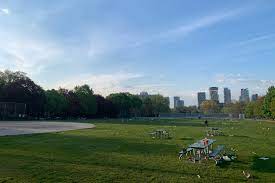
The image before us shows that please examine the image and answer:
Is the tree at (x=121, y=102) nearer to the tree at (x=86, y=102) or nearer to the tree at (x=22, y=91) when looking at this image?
the tree at (x=86, y=102)

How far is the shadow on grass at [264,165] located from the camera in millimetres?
16797

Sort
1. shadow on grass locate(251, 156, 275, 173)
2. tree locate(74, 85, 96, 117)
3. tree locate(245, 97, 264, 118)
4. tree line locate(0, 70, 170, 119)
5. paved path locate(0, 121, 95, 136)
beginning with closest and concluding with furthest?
shadow on grass locate(251, 156, 275, 173) → paved path locate(0, 121, 95, 136) → tree line locate(0, 70, 170, 119) → tree locate(74, 85, 96, 117) → tree locate(245, 97, 264, 118)

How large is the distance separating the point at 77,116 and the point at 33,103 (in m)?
26.1

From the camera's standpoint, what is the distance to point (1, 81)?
5044 inches

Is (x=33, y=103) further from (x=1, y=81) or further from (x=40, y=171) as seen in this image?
(x=40, y=171)

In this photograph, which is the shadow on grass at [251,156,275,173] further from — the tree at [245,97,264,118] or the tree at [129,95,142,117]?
the tree at [129,95,142,117]

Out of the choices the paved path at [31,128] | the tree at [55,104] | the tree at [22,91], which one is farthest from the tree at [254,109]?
the paved path at [31,128]

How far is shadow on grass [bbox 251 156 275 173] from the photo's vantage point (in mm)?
16797

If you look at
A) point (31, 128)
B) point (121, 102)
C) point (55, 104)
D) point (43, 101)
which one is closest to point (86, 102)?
point (55, 104)

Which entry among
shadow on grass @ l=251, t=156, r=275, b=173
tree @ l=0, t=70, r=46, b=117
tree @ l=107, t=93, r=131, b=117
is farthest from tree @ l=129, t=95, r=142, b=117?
shadow on grass @ l=251, t=156, r=275, b=173

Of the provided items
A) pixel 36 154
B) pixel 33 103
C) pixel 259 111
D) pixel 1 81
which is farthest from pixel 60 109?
pixel 36 154

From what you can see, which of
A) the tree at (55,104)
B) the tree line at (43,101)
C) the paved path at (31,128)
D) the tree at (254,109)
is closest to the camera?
the paved path at (31,128)

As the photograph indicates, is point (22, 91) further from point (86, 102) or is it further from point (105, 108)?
point (105, 108)

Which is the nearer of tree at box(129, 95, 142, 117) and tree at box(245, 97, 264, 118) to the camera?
tree at box(245, 97, 264, 118)
